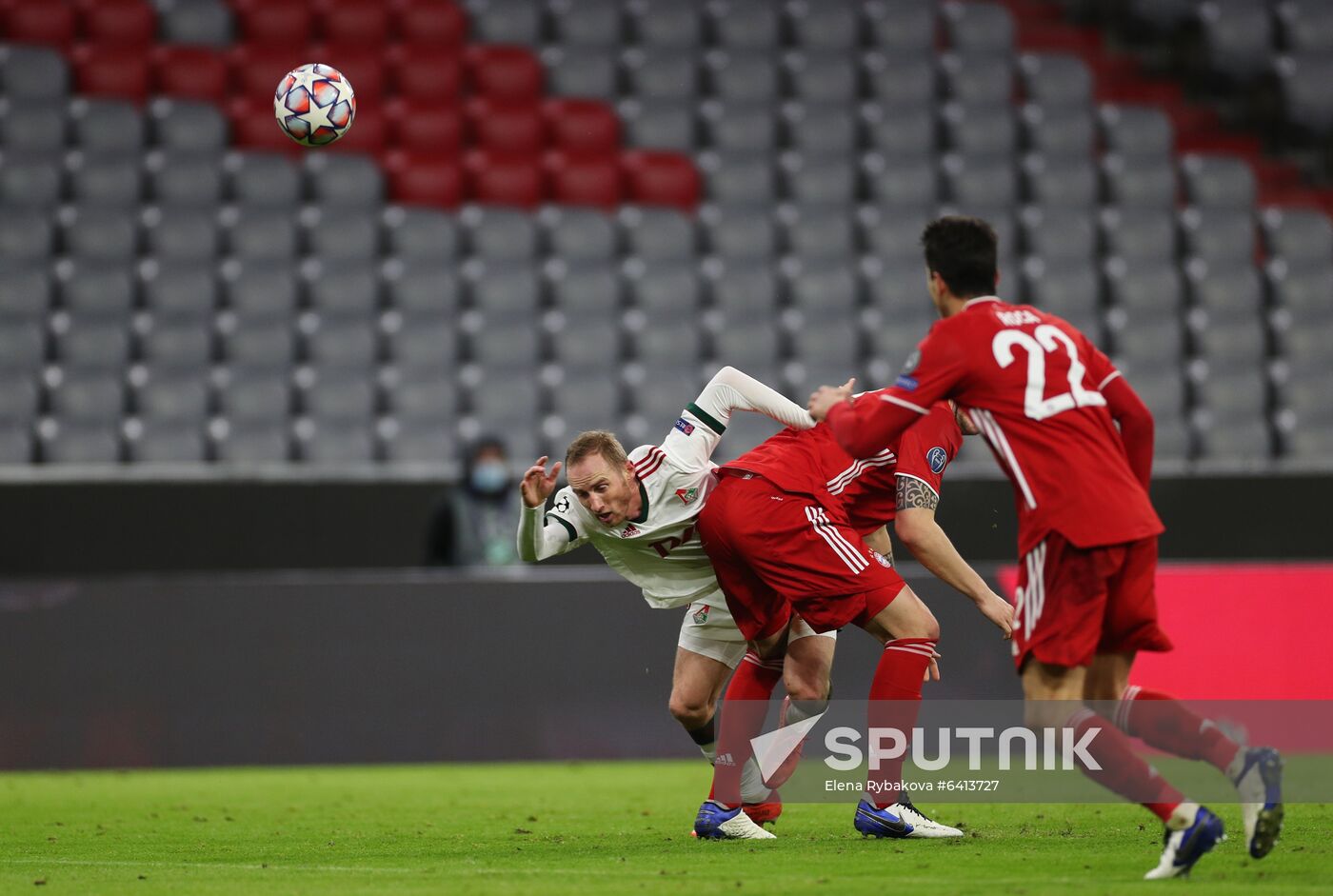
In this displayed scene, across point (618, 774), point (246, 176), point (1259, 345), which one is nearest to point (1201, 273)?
point (1259, 345)

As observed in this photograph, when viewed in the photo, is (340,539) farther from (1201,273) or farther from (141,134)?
(1201,273)

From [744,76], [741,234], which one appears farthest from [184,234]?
[744,76]

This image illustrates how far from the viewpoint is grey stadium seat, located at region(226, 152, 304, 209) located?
1273 centimetres

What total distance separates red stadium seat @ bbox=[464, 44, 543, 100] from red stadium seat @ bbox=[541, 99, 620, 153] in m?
0.26

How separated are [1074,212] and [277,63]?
6.64 metres

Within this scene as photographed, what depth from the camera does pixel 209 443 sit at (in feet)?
37.7

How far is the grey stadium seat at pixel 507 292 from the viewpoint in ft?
40.7

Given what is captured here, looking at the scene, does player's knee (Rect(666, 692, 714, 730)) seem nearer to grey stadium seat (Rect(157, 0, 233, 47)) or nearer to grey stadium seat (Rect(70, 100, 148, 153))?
grey stadium seat (Rect(70, 100, 148, 153))

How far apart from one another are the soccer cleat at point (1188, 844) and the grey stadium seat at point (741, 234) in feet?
28.9

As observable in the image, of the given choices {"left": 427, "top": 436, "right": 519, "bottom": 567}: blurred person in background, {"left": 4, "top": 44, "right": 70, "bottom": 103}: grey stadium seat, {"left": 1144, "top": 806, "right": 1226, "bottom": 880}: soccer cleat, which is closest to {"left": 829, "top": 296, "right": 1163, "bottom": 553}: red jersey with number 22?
{"left": 1144, "top": 806, "right": 1226, "bottom": 880}: soccer cleat

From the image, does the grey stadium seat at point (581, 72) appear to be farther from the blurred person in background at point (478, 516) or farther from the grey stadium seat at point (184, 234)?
the blurred person in background at point (478, 516)

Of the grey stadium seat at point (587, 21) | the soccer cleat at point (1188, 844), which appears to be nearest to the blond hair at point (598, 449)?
the soccer cleat at point (1188, 844)

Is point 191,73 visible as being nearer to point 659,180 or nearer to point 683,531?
point 659,180

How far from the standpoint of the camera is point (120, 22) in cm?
1323
